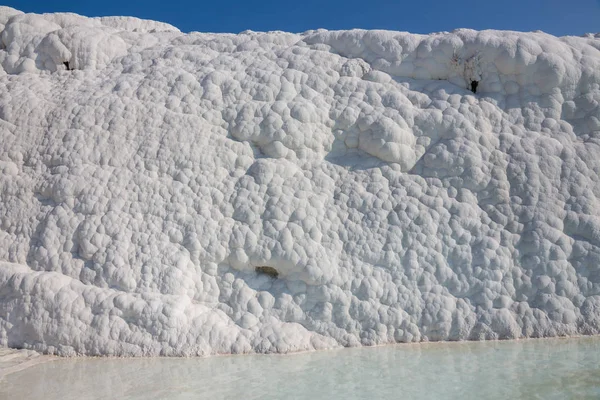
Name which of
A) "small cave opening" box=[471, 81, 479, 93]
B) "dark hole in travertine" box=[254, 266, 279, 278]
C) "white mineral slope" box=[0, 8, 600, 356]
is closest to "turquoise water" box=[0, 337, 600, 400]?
"white mineral slope" box=[0, 8, 600, 356]

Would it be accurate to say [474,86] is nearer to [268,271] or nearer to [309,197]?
[309,197]

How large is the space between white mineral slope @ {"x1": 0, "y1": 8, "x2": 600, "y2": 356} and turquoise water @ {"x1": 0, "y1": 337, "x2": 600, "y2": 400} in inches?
8.7

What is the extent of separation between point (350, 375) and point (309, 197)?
69.7 inches

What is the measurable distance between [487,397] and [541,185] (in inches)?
93.3

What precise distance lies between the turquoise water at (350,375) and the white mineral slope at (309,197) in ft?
0.72

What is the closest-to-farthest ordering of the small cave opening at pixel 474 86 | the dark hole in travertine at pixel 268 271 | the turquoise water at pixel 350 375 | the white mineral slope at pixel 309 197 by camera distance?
the turquoise water at pixel 350 375, the white mineral slope at pixel 309 197, the dark hole in travertine at pixel 268 271, the small cave opening at pixel 474 86

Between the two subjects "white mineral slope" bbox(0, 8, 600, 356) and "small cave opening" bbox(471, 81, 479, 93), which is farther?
"small cave opening" bbox(471, 81, 479, 93)

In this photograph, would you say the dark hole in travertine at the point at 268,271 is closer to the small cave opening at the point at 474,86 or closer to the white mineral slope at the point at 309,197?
the white mineral slope at the point at 309,197

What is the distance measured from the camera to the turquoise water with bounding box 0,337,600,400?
3.61 m

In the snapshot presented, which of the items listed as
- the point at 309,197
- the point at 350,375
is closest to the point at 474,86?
the point at 309,197

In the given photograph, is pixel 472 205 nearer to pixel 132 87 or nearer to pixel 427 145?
pixel 427 145

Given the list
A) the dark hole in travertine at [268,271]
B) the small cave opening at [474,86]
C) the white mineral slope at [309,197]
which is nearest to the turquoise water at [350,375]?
the white mineral slope at [309,197]

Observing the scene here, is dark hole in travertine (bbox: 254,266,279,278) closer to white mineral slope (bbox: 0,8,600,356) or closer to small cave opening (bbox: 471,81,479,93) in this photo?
white mineral slope (bbox: 0,8,600,356)

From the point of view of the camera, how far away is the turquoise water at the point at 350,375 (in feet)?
11.8
